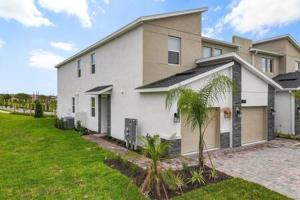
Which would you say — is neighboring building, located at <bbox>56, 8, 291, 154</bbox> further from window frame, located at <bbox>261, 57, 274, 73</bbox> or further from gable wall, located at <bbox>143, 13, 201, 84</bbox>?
window frame, located at <bbox>261, 57, 274, 73</bbox>

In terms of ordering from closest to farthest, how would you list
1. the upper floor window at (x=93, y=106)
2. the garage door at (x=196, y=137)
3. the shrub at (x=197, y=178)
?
1. the shrub at (x=197, y=178)
2. the garage door at (x=196, y=137)
3. the upper floor window at (x=93, y=106)

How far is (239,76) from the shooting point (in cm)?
1167

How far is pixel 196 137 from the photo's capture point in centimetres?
1055

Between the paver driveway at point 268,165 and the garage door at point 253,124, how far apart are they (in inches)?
29.7

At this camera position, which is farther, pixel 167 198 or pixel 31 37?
pixel 31 37

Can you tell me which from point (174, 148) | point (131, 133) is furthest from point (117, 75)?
point (174, 148)

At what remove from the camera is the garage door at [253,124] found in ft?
40.6

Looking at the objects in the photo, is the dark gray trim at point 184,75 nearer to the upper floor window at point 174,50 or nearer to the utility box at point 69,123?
the upper floor window at point 174,50

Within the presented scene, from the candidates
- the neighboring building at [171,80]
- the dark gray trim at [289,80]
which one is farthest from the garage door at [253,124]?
the dark gray trim at [289,80]

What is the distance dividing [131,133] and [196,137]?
3.19 meters

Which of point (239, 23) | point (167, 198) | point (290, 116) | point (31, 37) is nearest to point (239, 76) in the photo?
point (290, 116)

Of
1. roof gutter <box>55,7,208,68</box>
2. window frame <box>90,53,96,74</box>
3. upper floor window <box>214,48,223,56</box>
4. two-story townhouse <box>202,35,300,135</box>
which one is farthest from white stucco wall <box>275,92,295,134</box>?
window frame <box>90,53,96,74</box>

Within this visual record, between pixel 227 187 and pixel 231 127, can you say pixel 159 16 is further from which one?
pixel 227 187

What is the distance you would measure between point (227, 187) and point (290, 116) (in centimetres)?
1132
